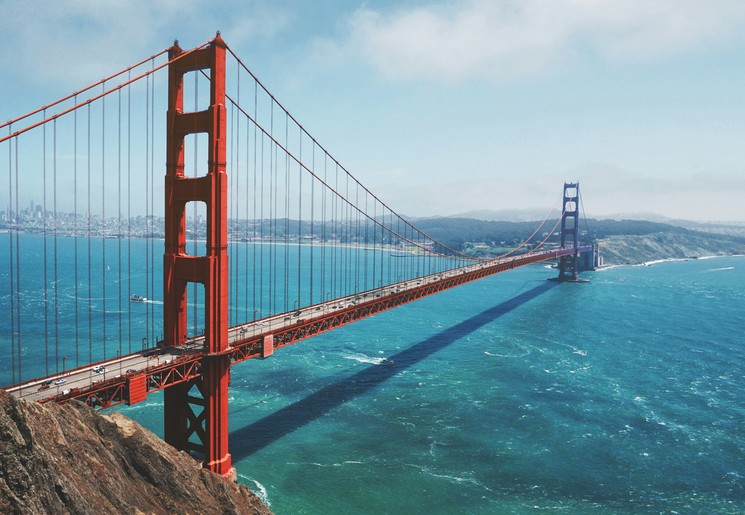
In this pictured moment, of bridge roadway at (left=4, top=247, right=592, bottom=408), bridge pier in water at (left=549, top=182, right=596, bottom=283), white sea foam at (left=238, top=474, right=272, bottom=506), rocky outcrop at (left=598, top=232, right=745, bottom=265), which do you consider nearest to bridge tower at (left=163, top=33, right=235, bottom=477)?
bridge roadway at (left=4, top=247, right=592, bottom=408)

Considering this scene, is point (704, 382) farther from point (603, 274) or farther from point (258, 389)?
point (603, 274)

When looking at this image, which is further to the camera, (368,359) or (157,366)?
(368,359)

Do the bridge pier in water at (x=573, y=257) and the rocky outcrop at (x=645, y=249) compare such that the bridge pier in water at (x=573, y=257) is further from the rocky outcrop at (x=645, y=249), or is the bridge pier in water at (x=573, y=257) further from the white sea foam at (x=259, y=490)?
the white sea foam at (x=259, y=490)

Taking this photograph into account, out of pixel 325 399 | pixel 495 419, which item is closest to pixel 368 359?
pixel 325 399

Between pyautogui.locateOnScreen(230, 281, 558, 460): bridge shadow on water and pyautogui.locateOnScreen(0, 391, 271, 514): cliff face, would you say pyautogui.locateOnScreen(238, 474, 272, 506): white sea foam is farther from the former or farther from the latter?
pyautogui.locateOnScreen(0, 391, 271, 514): cliff face

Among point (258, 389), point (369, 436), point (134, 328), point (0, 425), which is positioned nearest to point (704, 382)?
point (369, 436)

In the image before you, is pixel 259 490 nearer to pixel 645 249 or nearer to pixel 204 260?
pixel 204 260

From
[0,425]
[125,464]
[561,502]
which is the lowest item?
[561,502]
